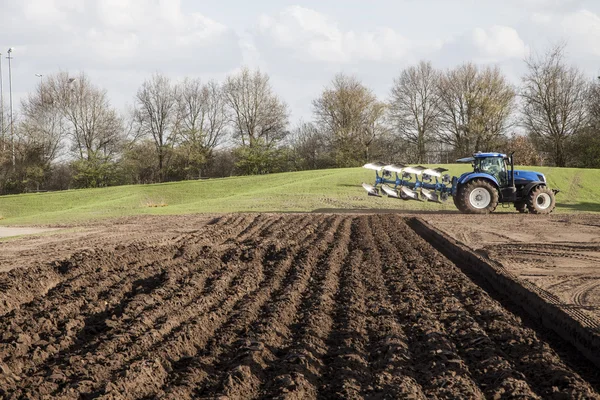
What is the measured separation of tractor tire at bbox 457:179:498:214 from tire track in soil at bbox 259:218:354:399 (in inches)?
417

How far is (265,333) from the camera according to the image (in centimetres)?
594

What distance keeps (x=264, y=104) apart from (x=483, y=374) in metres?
47.9

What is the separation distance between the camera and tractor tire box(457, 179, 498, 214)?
736 inches

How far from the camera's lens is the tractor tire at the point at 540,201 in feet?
63.0

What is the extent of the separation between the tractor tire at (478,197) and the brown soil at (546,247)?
369 mm

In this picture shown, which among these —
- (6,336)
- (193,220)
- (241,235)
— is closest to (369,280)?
(6,336)

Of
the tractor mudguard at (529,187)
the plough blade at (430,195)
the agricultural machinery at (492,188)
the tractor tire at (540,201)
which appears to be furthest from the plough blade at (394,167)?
the tractor tire at (540,201)

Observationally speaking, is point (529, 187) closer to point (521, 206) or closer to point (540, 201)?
point (540, 201)

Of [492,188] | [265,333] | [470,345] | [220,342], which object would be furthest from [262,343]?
[492,188]

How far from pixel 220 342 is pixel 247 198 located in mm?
22251

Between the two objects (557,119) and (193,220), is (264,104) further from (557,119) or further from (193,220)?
(193,220)

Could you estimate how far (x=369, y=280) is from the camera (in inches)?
345

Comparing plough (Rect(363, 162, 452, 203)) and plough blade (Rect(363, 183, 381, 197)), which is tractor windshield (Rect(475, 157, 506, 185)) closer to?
plough (Rect(363, 162, 452, 203))

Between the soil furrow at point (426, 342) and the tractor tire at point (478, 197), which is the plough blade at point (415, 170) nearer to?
the tractor tire at point (478, 197)
